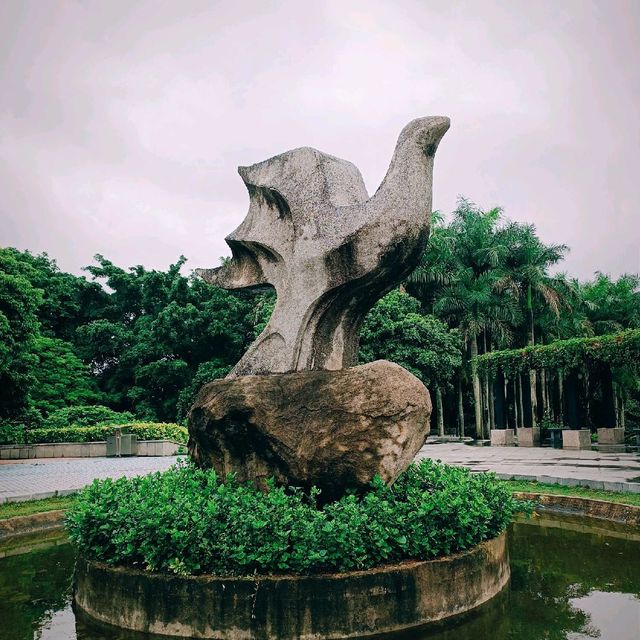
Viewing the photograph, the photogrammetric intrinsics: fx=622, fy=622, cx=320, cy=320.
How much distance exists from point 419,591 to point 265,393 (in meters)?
2.12

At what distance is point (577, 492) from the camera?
983cm

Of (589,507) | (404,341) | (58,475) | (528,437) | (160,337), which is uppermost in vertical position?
(160,337)

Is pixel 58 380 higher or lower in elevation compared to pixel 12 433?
higher

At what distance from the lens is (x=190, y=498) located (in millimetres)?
5312

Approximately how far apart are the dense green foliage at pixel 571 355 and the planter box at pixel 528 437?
2.45 m

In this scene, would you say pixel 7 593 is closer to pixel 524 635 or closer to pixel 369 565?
pixel 369 565

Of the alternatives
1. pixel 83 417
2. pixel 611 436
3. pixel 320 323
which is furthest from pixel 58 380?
pixel 320 323

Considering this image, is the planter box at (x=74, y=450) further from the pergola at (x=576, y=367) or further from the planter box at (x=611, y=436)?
the planter box at (x=611, y=436)

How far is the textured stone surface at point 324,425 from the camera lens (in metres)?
5.32

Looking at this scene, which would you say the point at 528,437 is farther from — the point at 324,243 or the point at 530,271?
the point at 324,243

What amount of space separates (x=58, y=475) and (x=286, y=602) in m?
13.4

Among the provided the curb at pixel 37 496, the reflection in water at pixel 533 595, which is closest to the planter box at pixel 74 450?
the curb at pixel 37 496

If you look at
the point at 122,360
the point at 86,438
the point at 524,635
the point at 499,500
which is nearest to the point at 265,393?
the point at 499,500

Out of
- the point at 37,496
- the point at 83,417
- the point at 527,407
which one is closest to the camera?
the point at 37,496
